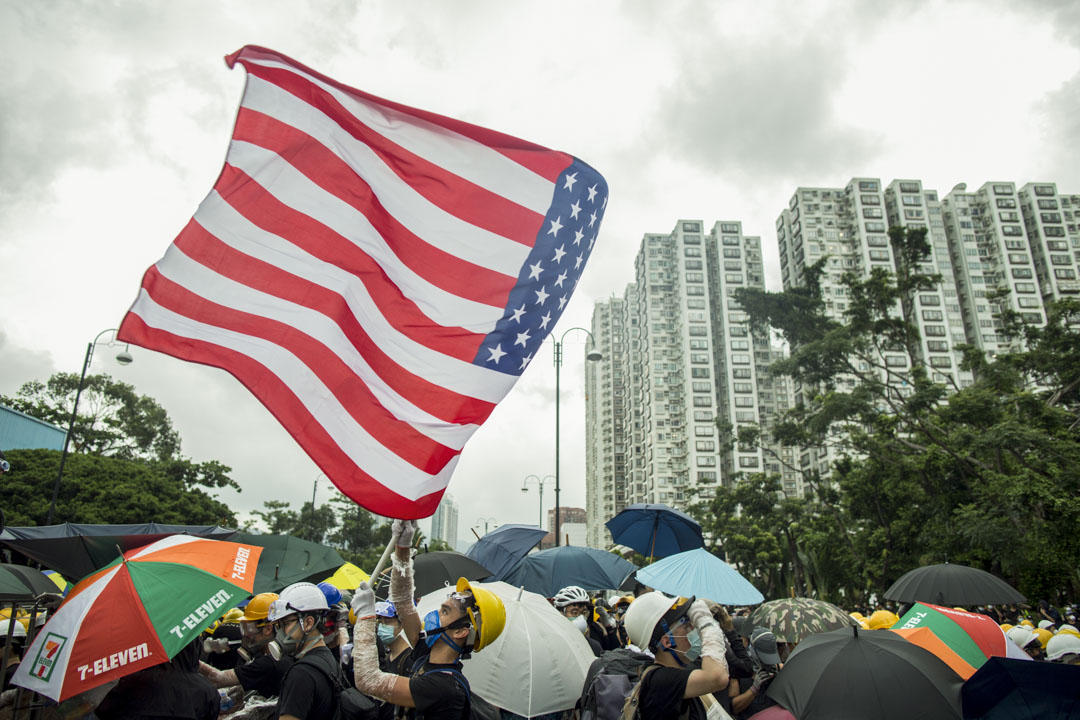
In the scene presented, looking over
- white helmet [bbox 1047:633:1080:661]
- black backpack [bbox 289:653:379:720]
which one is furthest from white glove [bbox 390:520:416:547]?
white helmet [bbox 1047:633:1080:661]

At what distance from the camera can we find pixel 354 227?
4730 millimetres

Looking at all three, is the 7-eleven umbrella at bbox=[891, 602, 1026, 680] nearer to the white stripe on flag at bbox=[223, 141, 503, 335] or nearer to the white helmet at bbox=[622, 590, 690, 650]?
the white helmet at bbox=[622, 590, 690, 650]

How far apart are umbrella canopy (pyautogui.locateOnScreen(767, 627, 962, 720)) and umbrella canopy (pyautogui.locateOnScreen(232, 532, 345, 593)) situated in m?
9.52

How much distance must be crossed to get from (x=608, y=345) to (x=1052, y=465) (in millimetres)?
106186

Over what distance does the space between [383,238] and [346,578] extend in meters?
9.07

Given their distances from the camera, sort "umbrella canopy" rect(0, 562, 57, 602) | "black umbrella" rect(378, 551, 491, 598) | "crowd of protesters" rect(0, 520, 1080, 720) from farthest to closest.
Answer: "black umbrella" rect(378, 551, 491, 598)
"umbrella canopy" rect(0, 562, 57, 602)
"crowd of protesters" rect(0, 520, 1080, 720)

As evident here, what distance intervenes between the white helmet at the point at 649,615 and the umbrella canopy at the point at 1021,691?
1.46 meters

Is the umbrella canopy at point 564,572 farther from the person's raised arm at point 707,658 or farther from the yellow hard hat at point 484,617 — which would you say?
the yellow hard hat at point 484,617

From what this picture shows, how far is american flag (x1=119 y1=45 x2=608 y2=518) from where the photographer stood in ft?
13.8

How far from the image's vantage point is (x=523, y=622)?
530 cm

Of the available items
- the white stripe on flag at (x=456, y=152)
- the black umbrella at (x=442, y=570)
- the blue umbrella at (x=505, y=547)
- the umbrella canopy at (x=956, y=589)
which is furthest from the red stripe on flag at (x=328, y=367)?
the umbrella canopy at (x=956, y=589)

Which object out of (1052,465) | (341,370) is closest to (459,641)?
(341,370)

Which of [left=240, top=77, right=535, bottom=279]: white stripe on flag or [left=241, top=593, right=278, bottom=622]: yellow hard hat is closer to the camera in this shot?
[left=240, top=77, right=535, bottom=279]: white stripe on flag

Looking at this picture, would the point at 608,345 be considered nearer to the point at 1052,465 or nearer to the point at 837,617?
the point at 1052,465
